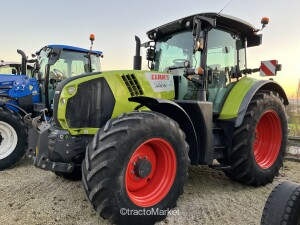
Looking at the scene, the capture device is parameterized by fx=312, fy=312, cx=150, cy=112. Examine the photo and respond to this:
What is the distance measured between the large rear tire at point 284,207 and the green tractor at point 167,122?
1245 millimetres

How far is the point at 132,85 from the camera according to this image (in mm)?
3760

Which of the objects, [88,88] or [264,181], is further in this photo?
[264,181]

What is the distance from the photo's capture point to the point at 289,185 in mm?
2285

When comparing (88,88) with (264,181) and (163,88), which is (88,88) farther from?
(264,181)

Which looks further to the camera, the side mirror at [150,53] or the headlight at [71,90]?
the side mirror at [150,53]

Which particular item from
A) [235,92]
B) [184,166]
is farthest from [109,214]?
[235,92]

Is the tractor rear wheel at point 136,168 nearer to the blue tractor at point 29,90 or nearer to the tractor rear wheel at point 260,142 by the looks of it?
the tractor rear wheel at point 260,142

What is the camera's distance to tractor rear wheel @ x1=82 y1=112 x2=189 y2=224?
2.80 meters

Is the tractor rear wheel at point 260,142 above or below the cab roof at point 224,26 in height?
below

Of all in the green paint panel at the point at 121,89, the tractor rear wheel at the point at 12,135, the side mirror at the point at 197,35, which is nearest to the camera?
the green paint panel at the point at 121,89

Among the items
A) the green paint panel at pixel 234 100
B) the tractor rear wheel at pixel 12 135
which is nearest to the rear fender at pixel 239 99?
the green paint panel at pixel 234 100

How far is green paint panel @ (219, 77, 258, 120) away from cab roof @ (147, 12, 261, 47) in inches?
33.3

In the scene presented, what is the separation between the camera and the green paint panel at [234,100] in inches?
170

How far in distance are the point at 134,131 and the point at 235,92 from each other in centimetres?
213
